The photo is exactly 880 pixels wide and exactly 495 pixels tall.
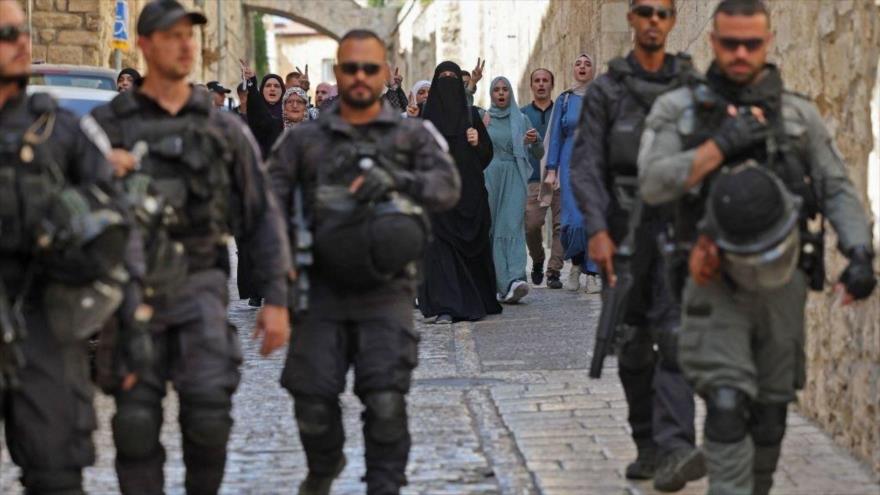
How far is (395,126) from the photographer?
21.8 ft

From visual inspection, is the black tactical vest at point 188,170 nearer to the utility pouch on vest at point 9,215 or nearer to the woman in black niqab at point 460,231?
the utility pouch on vest at point 9,215

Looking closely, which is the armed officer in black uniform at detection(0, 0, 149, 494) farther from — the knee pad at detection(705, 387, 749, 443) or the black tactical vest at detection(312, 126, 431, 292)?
the knee pad at detection(705, 387, 749, 443)

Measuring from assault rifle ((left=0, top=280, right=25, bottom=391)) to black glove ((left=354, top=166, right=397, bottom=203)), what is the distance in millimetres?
1371

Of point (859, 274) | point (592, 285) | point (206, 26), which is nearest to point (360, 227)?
point (859, 274)

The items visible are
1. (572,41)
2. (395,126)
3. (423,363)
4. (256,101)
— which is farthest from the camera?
(572,41)

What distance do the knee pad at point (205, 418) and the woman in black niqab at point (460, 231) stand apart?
704cm

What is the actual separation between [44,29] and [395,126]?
1787 centimetres

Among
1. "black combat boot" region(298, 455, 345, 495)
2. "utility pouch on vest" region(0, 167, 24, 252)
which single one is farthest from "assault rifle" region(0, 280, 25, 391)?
"black combat boot" region(298, 455, 345, 495)

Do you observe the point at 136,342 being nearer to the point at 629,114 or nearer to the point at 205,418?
the point at 205,418

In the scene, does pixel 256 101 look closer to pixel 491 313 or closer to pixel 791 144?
pixel 491 313

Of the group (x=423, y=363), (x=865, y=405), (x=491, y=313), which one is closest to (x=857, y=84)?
(x=865, y=405)

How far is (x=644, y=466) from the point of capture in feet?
24.2

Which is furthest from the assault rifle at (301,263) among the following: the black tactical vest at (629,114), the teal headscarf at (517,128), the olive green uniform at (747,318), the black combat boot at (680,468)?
the teal headscarf at (517,128)

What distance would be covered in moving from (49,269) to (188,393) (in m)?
0.73
